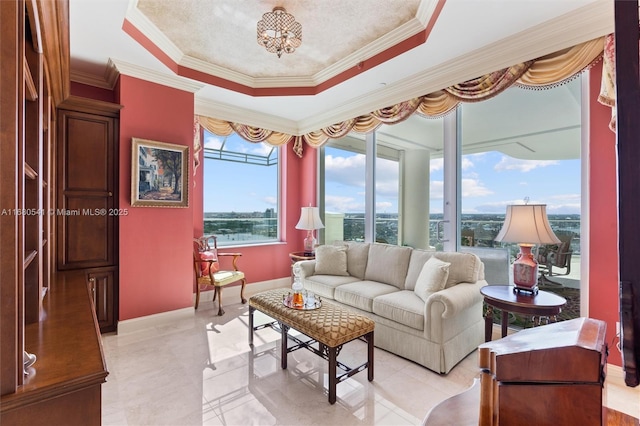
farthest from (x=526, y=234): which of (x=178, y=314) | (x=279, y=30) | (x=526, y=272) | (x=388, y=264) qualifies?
(x=178, y=314)

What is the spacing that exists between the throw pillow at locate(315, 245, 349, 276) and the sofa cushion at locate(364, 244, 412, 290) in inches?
12.4

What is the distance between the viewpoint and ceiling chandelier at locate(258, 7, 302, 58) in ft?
8.15

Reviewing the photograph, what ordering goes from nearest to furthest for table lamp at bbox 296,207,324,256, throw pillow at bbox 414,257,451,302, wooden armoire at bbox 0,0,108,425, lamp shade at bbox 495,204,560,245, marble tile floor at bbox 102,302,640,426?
wooden armoire at bbox 0,0,108,425
marble tile floor at bbox 102,302,640,426
lamp shade at bbox 495,204,560,245
throw pillow at bbox 414,257,451,302
table lamp at bbox 296,207,324,256

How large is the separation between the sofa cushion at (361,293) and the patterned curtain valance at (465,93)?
1.94 meters

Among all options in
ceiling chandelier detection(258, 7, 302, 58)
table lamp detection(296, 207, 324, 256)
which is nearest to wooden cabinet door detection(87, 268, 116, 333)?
table lamp detection(296, 207, 324, 256)

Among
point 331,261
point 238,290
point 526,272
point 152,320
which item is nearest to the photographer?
point 526,272

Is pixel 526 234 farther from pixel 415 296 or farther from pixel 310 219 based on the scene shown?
pixel 310 219

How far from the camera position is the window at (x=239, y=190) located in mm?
4453

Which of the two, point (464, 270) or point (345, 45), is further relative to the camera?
point (345, 45)

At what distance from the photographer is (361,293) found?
309 cm

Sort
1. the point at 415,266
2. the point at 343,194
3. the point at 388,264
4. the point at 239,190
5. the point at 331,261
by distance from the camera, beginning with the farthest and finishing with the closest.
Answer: the point at 343,194
the point at 239,190
the point at 331,261
the point at 388,264
the point at 415,266

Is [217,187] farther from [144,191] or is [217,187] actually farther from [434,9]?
[434,9]

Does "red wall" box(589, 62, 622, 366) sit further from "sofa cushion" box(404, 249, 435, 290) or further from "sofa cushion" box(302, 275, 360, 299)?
"sofa cushion" box(302, 275, 360, 299)

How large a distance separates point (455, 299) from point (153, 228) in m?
3.15
